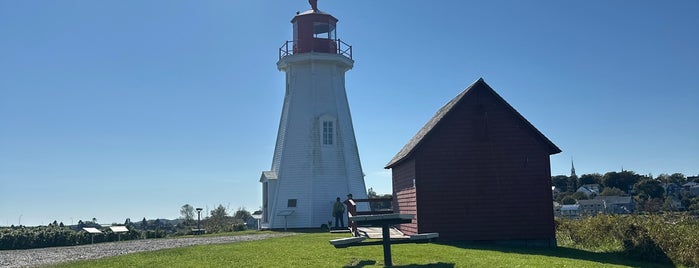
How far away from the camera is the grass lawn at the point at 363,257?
1315 cm

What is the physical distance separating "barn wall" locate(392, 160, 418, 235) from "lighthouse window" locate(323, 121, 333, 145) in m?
9.05

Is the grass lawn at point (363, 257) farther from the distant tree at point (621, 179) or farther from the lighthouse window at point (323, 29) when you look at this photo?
the distant tree at point (621, 179)

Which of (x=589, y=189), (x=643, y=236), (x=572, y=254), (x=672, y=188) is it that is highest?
(x=589, y=189)

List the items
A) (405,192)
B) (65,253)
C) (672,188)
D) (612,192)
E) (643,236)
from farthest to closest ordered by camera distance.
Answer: (672,188) → (612,192) → (405,192) → (65,253) → (643,236)

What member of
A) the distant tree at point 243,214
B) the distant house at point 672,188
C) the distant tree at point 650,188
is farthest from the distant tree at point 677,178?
the distant tree at point 243,214

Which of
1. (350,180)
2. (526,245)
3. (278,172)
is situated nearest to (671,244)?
(526,245)

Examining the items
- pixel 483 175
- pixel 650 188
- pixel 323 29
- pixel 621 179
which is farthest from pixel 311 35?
pixel 621 179

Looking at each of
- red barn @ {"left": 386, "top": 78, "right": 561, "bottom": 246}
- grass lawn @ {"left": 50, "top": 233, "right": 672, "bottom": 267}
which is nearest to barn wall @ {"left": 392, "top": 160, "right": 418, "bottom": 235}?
red barn @ {"left": 386, "top": 78, "right": 561, "bottom": 246}

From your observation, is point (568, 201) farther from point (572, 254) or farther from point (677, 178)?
point (572, 254)

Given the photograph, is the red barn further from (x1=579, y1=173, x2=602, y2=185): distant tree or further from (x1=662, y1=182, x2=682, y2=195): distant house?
(x1=579, y1=173, x2=602, y2=185): distant tree

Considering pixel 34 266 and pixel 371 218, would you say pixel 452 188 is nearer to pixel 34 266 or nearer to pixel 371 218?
pixel 371 218

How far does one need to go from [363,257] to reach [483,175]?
6363 millimetres

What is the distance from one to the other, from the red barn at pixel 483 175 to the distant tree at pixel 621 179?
7480 cm

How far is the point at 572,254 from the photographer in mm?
16406
